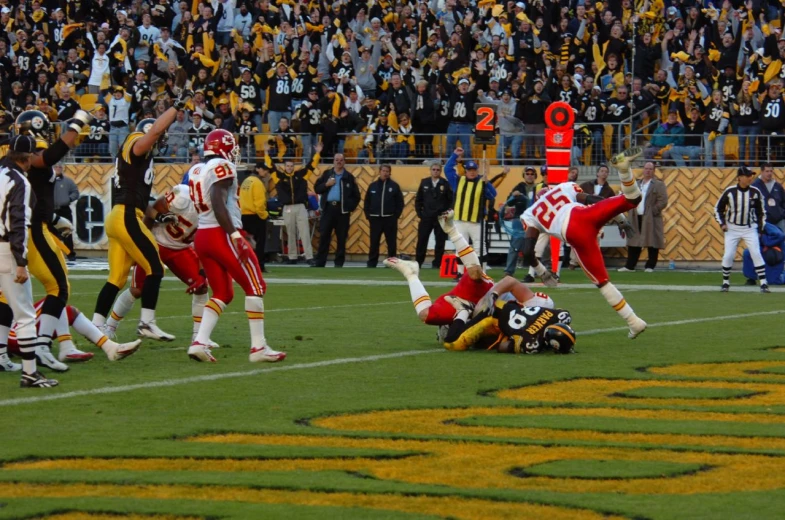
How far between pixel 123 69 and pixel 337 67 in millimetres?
5688

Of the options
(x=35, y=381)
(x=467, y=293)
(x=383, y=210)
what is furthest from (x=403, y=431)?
(x=383, y=210)

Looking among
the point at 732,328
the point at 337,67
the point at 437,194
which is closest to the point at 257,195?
the point at 437,194

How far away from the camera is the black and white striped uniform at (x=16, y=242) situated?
921cm

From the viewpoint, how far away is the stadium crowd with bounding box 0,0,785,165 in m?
26.0

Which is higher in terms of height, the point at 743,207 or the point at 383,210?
the point at 743,207

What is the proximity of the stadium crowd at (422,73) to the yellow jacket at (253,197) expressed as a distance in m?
2.67

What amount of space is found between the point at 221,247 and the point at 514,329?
2709mm

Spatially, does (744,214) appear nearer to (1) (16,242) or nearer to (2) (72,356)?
(2) (72,356)

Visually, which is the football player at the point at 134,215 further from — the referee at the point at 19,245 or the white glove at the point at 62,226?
the referee at the point at 19,245

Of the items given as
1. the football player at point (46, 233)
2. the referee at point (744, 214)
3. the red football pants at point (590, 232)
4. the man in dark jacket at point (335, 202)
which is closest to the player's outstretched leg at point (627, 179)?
the red football pants at point (590, 232)

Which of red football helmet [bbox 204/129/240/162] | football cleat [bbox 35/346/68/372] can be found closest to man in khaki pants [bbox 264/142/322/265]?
red football helmet [bbox 204/129/240/162]

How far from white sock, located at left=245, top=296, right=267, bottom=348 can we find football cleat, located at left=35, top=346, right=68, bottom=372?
59.2 inches

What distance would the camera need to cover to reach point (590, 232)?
42.9 feet

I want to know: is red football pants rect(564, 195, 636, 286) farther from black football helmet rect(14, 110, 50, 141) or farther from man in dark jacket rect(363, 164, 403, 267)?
man in dark jacket rect(363, 164, 403, 267)
